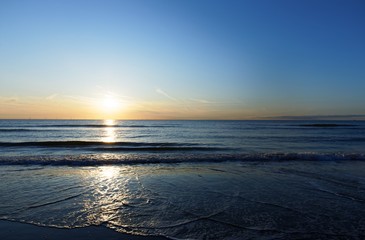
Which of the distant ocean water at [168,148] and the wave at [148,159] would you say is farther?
the distant ocean water at [168,148]

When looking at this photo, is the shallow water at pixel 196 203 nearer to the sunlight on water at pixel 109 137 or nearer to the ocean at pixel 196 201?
the ocean at pixel 196 201

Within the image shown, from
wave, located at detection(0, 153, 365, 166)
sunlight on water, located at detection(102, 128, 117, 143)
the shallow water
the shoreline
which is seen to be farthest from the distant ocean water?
the shoreline

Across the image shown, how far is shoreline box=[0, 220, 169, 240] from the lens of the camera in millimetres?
4387

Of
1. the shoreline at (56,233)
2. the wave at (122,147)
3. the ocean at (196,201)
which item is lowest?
the wave at (122,147)

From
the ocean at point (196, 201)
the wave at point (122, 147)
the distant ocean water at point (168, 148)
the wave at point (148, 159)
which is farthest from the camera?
the wave at point (122, 147)

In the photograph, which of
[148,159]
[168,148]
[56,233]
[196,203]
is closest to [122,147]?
[168,148]

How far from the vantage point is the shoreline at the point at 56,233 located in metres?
4.39

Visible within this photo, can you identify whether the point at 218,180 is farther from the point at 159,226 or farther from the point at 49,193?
the point at 49,193

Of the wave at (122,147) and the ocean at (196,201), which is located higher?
the ocean at (196,201)

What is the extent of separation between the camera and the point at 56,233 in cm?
459

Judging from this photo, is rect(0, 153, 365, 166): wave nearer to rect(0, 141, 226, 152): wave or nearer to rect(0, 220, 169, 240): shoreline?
rect(0, 141, 226, 152): wave

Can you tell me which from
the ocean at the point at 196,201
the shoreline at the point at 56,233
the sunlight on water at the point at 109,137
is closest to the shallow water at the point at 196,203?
the ocean at the point at 196,201

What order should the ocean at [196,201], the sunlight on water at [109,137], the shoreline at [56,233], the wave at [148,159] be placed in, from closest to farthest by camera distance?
the shoreline at [56,233] < the ocean at [196,201] < the wave at [148,159] < the sunlight on water at [109,137]

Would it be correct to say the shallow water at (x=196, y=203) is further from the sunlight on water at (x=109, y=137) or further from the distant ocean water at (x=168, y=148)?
the sunlight on water at (x=109, y=137)
